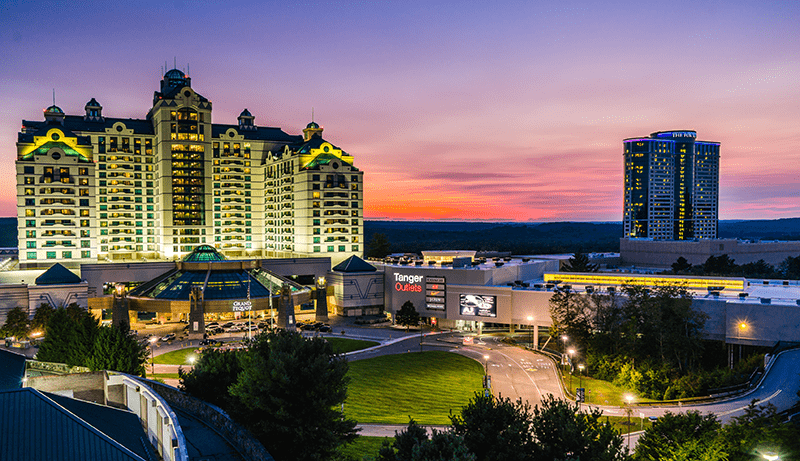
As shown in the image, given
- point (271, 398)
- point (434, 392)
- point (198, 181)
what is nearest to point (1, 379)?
point (271, 398)

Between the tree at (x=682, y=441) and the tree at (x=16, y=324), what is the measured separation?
87.1 m

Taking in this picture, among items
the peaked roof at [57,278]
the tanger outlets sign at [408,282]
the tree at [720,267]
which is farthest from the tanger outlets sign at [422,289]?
the tree at [720,267]

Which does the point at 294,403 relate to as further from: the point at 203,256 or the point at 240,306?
the point at 203,256

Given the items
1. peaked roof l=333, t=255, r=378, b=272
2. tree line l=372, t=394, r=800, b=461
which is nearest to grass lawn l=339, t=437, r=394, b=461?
tree line l=372, t=394, r=800, b=461

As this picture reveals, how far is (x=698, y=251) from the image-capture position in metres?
147

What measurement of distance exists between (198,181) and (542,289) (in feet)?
289

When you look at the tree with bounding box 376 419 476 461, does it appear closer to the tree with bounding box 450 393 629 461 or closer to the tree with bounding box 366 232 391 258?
the tree with bounding box 450 393 629 461

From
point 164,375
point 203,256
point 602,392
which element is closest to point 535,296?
point 602,392

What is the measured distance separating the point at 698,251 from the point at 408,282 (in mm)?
93238

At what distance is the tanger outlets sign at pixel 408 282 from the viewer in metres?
96.1

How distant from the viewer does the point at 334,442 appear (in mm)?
32500

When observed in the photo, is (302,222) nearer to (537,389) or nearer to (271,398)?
(537,389)

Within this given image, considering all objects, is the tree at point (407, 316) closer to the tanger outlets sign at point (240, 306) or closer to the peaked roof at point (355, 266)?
the peaked roof at point (355, 266)

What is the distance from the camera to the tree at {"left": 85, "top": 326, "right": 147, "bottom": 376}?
47500 mm
